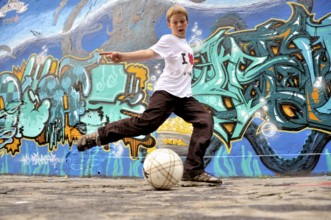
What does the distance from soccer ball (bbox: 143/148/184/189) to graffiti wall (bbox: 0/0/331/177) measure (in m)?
2.27

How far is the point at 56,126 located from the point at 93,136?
3248 mm

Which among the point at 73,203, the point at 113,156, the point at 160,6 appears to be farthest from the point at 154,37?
the point at 73,203

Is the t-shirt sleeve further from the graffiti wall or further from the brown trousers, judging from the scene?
the graffiti wall

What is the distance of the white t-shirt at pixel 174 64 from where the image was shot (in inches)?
151

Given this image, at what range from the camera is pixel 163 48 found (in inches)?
151

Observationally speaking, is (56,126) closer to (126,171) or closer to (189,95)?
(126,171)

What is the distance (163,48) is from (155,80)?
7.50ft

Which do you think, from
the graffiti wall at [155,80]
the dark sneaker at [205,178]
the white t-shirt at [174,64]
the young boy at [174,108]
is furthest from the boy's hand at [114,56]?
the graffiti wall at [155,80]

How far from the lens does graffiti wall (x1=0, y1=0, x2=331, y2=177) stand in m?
5.14

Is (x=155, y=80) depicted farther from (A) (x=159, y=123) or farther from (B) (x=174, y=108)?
(A) (x=159, y=123)

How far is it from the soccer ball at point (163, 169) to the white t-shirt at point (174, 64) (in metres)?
0.82

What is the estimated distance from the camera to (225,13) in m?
5.73

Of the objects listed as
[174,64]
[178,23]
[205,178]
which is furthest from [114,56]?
[205,178]

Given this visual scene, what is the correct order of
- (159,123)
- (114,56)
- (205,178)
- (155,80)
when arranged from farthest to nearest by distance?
(155,80), (159,123), (205,178), (114,56)
